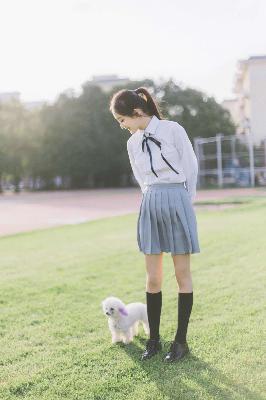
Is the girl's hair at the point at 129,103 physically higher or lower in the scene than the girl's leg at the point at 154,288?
higher

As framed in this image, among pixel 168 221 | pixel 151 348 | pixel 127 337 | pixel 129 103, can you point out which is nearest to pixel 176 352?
pixel 151 348

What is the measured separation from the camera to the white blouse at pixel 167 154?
138 inches

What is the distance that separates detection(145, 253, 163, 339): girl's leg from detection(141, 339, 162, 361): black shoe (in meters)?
0.03

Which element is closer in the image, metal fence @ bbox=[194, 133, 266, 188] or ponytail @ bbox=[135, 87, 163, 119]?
ponytail @ bbox=[135, 87, 163, 119]

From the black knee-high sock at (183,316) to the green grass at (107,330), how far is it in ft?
0.45

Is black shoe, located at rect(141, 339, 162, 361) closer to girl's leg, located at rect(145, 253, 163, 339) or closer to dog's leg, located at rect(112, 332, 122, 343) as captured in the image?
girl's leg, located at rect(145, 253, 163, 339)

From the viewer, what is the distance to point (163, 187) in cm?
354

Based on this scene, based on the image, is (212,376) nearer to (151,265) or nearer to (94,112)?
(151,265)

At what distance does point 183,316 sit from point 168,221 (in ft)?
2.07

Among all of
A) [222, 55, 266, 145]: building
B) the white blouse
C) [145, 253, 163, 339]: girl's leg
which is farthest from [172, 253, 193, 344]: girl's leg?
[222, 55, 266, 145]: building

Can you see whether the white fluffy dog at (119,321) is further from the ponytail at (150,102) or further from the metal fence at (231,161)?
the metal fence at (231,161)

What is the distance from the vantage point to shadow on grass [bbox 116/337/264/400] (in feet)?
9.91

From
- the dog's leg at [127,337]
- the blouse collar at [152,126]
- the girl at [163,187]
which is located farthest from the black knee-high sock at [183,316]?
the blouse collar at [152,126]

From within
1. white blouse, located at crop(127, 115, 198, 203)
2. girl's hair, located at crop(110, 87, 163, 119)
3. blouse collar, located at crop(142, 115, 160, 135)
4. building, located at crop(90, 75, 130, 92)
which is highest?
building, located at crop(90, 75, 130, 92)
